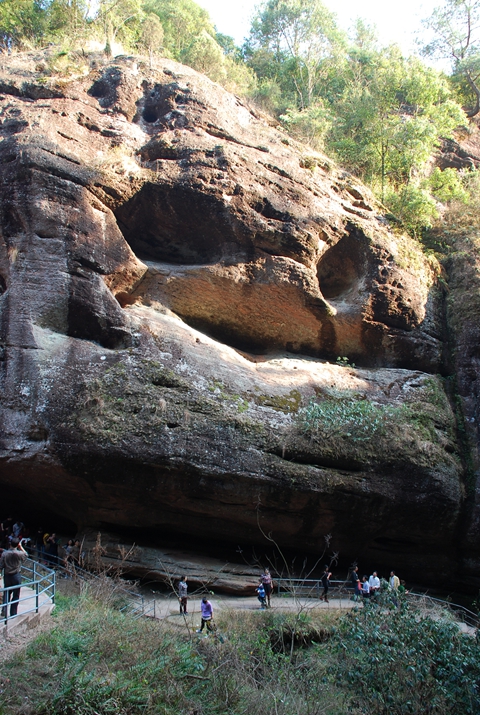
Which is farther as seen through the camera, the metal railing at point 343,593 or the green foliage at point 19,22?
the green foliage at point 19,22

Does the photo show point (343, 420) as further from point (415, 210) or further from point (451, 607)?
point (415, 210)

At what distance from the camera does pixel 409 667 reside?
6309mm

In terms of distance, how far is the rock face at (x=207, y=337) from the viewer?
9914mm

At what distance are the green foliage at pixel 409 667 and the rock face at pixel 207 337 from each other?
12.4 feet

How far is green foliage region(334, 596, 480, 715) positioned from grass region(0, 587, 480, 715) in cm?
1

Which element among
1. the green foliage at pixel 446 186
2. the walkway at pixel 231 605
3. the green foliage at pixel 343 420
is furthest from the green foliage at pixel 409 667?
the green foliage at pixel 446 186

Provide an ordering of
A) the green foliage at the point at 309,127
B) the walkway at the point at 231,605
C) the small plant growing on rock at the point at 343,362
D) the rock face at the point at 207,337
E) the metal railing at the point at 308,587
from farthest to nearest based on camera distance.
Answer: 1. the green foliage at the point at 309,127
2. the small plant growing on rock at the point at 343,362
3. the metal railing at the point at 308,587
4. the rock face at the point at 207,337
5. the walkway at the point at 231,605

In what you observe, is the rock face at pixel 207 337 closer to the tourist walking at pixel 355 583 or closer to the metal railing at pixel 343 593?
the tourist walking at pixel 355 583

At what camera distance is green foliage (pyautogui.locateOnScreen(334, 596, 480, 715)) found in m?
6.27

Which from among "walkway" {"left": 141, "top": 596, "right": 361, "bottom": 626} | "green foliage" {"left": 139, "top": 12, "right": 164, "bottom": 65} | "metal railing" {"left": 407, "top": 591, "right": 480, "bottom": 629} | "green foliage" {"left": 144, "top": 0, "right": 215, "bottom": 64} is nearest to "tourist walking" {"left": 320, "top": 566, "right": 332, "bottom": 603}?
"walkway" {"left": 141, "top": 596, "right": 361, "bottom": 626}

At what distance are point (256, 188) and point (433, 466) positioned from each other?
7.87m

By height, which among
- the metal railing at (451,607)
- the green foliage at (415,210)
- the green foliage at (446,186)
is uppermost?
the green foliage at (446,186)

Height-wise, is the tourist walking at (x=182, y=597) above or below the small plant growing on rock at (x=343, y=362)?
below

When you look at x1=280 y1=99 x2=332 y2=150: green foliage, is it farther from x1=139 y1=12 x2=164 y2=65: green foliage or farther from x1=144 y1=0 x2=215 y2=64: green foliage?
x1=144 y1=0 x2=215 y2=64: green foliage
